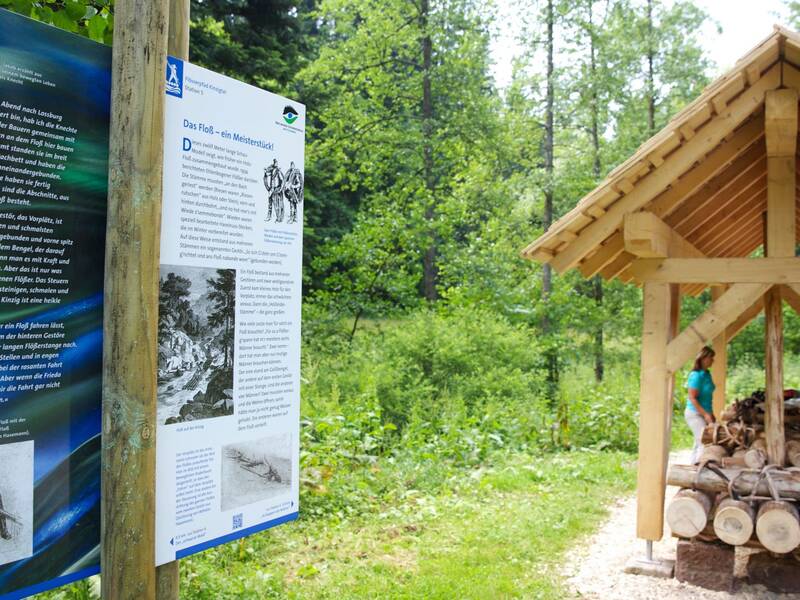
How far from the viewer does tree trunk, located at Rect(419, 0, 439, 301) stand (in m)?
17.7

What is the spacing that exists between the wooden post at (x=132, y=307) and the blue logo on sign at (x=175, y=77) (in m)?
0.12

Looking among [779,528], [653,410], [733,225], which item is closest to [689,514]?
[779,528]

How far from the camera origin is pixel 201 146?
2.91 meters

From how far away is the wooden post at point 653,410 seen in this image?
19.8 ft

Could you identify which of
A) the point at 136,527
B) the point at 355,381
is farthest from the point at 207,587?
the point at 355,381

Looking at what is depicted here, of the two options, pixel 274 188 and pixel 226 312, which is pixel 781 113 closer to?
pixel 274 188

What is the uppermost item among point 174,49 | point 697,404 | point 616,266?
point 174,49

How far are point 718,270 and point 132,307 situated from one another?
16.1 feet

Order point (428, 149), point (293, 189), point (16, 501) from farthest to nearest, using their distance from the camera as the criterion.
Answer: point (428, 149) → point (293, 189) → point (16, 501)

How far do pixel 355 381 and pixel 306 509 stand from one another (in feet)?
15.0

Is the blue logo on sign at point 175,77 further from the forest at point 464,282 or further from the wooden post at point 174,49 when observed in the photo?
the forest at point 464,282

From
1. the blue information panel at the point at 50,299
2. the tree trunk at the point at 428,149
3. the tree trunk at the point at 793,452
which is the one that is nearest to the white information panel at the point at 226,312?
the blue information panel at the point at 50,299

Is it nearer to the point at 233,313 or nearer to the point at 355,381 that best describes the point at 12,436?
the point at 233,313

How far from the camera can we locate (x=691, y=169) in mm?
6031
